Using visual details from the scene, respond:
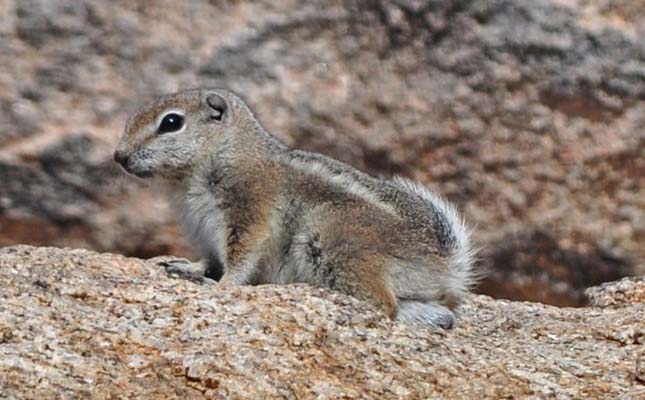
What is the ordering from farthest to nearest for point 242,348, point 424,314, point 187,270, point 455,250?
point 187,270
point 455,250
point 424,314
point 242,348

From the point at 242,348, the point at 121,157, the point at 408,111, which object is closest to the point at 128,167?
the point at 121,157

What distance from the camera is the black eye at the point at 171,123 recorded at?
24.4 ft

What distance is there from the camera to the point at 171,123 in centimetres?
749

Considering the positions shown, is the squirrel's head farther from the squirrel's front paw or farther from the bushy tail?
the bushy tail

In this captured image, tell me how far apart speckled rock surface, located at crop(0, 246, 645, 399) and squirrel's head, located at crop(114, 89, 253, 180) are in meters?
0.68

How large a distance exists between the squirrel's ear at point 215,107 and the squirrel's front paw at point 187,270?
0.72m

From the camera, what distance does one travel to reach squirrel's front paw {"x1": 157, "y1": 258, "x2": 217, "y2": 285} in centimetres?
707

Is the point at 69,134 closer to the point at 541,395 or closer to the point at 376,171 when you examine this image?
the point at 376,171

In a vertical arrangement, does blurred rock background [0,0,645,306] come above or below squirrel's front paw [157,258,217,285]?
above

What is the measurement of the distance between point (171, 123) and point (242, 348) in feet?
6.26

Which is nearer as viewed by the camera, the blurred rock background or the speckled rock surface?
the speckled rock surface

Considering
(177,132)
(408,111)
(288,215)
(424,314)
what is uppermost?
(408,111)

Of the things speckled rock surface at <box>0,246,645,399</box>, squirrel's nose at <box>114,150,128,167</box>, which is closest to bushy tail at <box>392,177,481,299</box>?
speckled rock surface at <box>0,246,645,399</box>

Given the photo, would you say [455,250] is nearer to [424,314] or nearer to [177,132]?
[424,314]
